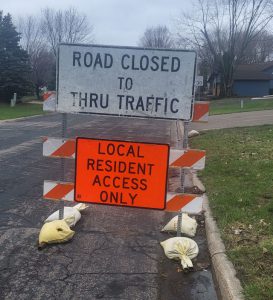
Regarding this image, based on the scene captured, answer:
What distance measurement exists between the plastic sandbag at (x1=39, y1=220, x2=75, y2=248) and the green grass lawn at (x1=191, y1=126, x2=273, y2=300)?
1.83 m

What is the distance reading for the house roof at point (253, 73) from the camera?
2820 inches

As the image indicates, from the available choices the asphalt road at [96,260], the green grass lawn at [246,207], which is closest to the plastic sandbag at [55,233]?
the asphalt road at [96,260]

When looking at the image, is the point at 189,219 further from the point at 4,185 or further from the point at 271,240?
the point at 4,185

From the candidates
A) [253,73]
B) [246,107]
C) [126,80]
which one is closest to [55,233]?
[126,80]

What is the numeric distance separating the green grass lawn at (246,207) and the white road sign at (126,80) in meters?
1.50

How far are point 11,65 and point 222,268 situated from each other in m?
49.5

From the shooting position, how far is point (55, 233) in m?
5.75

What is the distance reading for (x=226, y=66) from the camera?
68.4 m

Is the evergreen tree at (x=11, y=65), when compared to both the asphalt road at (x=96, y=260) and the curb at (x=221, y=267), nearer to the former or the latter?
the asphalt road at (x=96, y=260)

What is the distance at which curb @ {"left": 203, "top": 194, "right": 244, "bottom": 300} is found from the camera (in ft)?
13.8

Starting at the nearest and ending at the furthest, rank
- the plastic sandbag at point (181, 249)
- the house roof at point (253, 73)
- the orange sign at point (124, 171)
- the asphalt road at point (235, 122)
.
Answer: the plastic sandbag at point (181, 249), the orange sign at point (124, 171), the asphalt road at point (235, 122), the house roof at point (253, 73)

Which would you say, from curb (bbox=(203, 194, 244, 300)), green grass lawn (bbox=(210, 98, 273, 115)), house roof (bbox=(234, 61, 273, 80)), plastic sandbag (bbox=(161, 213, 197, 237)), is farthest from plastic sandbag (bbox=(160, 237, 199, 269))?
house roof (bbox=(234, 61, 273, 80))

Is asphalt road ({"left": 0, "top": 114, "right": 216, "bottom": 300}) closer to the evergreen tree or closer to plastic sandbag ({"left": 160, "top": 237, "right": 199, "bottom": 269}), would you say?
plastic sandbag ({"left": 160, "top": 237, "right": 199, "bottom": 269})

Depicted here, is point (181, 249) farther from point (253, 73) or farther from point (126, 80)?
point (253, 73)
